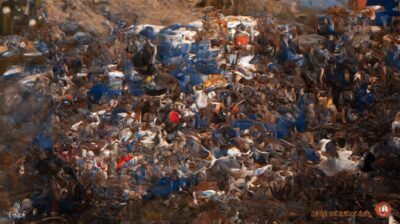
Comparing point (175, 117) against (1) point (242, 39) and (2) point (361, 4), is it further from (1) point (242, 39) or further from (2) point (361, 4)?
(2) point (361, 4)

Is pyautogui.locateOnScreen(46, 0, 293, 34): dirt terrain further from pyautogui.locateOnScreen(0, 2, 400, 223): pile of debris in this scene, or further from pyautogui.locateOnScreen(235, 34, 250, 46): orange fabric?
pyautogui.locateOnScreen(235, 34, 250, 46): orange fabric

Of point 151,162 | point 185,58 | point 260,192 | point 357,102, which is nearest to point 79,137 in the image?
point 151,162

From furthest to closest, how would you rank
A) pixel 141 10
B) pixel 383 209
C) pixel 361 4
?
pixel 383 209 → pixel 361 4 → pixel 141 10

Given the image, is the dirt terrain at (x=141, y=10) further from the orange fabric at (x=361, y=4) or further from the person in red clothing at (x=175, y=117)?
the person in red clothing at (x=175, y=117)

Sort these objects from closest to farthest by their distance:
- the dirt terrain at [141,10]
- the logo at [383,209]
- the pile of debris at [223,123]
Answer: the dirt terrain at [141,10] < the pile of debris at [223,123] < the logo at [383,209]

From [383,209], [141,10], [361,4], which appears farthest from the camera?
[383,209]

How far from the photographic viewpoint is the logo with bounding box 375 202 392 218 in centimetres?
584

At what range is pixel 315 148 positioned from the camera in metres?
5.83

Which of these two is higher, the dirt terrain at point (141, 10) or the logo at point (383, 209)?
the dirt terrain at point (141, 10)

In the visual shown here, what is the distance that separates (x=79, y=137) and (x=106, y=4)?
1.34 metres

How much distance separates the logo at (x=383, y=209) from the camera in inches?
230

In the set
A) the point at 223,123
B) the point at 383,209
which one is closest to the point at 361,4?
the point at 223,123

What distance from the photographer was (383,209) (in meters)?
5.86

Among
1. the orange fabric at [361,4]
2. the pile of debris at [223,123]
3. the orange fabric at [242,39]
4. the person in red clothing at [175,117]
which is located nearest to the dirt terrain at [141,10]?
the pile of debris at [223,123]
